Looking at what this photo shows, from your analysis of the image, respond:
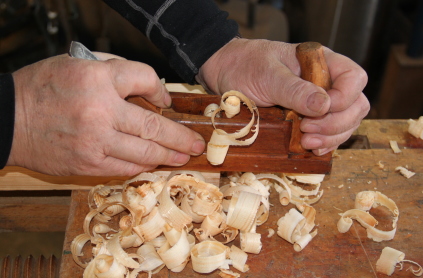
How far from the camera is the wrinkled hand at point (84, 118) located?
1140 mm

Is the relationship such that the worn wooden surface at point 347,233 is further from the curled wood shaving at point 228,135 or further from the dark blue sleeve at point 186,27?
the dark blue sleeve at point 186,27

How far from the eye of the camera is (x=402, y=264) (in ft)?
4.02

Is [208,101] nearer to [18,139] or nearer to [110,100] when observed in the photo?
[110,100]

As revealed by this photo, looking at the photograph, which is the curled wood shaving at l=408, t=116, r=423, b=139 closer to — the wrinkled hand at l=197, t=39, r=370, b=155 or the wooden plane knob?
the wrinkled hand at l=197, t=39, r=370, b=155

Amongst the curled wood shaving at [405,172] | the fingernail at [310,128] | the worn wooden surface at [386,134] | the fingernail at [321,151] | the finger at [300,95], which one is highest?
the finger at [300,95]

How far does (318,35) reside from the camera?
3.26 meters

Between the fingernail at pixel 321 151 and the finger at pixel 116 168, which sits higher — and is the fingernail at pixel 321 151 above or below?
above

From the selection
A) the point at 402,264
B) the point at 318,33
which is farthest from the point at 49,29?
the point at 402,264

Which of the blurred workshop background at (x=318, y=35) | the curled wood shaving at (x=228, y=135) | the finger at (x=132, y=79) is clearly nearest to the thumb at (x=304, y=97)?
the curled wood shaving at (x=228, y=135)

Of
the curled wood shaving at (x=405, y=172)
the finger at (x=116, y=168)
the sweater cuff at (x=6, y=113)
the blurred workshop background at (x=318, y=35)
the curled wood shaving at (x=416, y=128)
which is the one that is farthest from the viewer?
the blurred workshop background at (x=318, y=35)

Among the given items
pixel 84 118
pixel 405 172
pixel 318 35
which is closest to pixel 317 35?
pixel 318 35

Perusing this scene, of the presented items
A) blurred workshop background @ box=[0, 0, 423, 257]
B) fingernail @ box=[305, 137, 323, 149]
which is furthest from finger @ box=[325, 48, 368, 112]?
blurred workshop background @ box=[0, 0, 423, 257]

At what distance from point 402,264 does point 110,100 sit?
0.97 meters

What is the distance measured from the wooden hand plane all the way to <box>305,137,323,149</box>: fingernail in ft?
0.10
